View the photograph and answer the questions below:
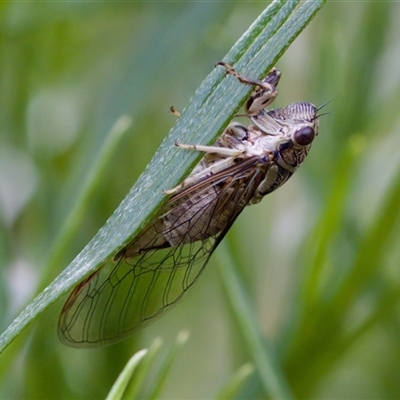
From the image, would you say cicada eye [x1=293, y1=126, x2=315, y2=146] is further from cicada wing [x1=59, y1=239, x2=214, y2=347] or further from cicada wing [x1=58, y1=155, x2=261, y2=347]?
cicada wing [x1=59, y1=239, x2=214, y2=347]

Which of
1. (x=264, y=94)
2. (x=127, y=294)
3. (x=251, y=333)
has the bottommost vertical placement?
(x=251, y=333)

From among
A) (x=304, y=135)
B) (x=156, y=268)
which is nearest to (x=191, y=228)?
(x=156, y=268)

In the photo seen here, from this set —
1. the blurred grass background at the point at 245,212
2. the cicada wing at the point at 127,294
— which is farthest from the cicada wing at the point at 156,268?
the blurred grass background at the point at 245,212

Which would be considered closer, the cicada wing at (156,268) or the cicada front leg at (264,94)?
the cicada wing at (156,268)

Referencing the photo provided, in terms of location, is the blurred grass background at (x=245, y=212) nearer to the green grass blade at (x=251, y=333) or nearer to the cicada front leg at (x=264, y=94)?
the green grass blade at (x=251, y=333)

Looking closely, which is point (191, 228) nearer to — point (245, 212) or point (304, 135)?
point (304, 135)
